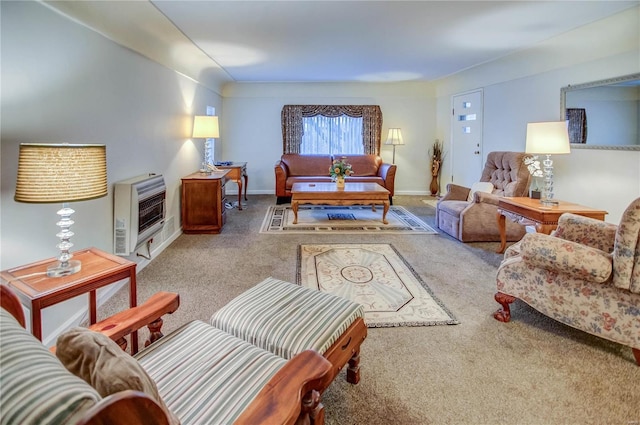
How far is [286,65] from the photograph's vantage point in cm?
550

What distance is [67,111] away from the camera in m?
2.21

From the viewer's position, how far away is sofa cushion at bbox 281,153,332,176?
22.4ft

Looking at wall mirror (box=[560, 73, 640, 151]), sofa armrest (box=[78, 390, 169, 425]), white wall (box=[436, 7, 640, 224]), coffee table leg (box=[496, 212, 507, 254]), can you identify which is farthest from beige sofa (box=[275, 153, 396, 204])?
sofa armrest (box=[78, 390, 169, 425])

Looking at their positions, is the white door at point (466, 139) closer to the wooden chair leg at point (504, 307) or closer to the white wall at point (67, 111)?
the wooden chair leg at point (504, 307)

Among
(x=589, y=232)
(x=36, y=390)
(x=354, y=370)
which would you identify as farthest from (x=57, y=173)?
(x=589, y=232)

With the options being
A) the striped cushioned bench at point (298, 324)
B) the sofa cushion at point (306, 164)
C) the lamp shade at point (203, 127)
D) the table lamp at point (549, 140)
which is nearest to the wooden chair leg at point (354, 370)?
the striped cushioned bench at point (298, 324)

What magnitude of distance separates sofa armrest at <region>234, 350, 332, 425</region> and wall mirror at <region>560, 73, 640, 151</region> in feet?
12.2

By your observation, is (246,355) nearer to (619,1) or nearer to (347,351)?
(347,351)

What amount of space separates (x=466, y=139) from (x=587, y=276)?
491 cm

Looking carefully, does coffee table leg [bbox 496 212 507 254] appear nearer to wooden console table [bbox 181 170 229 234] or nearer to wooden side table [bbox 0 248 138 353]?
wooden console table [bbox 181 170 229 234]

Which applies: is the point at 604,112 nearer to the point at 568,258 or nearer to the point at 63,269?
the point at 568,258

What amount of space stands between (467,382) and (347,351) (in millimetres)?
656

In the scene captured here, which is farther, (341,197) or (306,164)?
(306,164)

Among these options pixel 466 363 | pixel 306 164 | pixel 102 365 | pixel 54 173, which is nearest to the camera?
pixel 102 365
